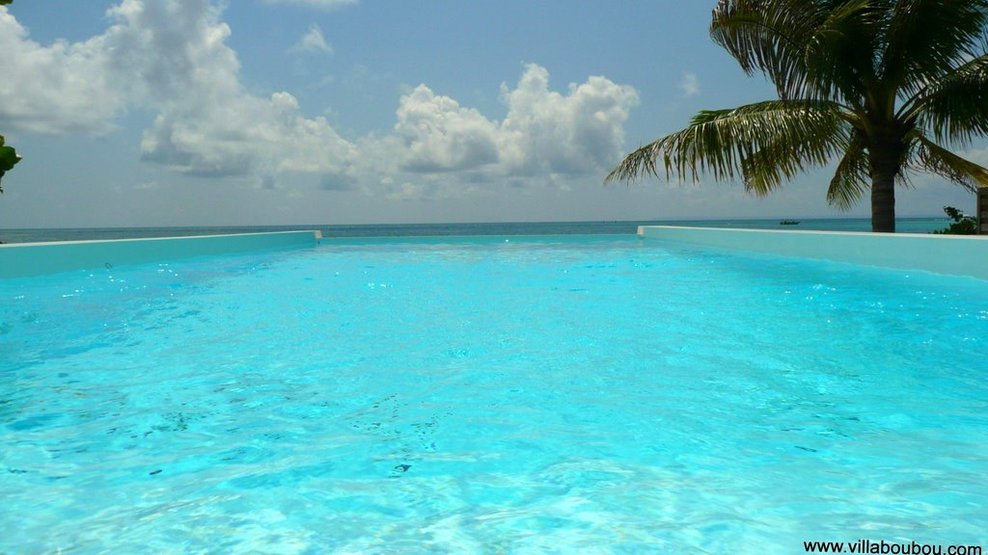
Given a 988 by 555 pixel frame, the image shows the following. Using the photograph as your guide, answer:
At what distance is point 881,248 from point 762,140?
266 cm

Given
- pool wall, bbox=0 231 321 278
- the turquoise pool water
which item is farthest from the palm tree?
pool wall, bbox=0 231 321 278

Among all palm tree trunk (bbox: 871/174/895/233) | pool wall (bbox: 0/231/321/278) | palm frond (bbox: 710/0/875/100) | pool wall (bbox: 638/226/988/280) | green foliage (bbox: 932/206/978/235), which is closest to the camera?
pool wall (bbox: 638/226/988/280)

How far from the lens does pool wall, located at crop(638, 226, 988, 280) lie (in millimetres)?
6699

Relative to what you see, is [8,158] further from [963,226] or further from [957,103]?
[963,226]

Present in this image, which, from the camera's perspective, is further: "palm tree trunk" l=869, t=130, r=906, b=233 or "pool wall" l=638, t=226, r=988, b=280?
"palm tree trunk" l=869, t=130, r=906, b=233

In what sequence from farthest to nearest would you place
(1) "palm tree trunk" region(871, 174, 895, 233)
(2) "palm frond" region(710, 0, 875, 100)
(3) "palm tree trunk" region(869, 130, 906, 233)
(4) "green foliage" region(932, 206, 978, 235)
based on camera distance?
(4) "green foliage" region(932, 206, 978, 235)
(1) "palm tree trunk" region(871, 174, 895, 233)
(3) "palm tree trunk" region(869, 130, 906, 233)
(2) "palm frond" region(710, 0, 875, 100)

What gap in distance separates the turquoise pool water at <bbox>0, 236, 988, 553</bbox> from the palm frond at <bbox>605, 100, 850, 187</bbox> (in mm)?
5290

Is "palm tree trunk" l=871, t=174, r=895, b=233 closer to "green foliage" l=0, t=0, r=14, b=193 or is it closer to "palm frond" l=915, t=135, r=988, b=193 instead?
"palm frond" l=915, t=135, r=988, b=193

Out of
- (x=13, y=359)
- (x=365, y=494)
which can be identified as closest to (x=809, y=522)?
(x=365, y=494)

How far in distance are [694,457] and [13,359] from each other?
385 centimetres

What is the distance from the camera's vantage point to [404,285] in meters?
7.71

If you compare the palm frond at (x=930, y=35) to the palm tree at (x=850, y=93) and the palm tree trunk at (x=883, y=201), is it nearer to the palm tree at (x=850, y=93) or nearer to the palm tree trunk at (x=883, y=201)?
the palm tree at (x=850, y=93)

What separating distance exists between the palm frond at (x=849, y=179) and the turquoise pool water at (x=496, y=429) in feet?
23.2

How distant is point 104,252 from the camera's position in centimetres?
1024
